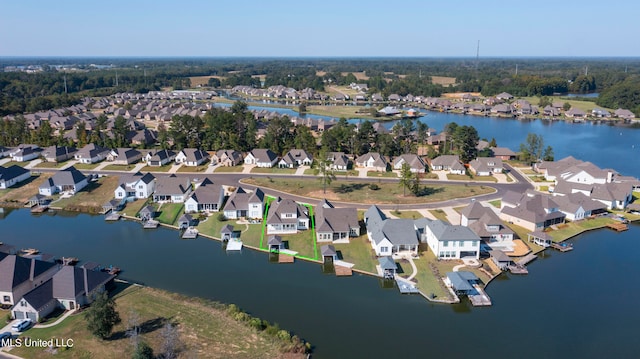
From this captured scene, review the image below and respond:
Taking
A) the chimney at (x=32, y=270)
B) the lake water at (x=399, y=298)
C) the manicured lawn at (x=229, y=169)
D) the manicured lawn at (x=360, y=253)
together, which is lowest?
the lake water at (x=399, y=298)

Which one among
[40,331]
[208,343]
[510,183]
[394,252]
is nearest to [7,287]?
[40,331]

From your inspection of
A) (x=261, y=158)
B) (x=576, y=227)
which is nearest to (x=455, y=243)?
(x=576, y=227)

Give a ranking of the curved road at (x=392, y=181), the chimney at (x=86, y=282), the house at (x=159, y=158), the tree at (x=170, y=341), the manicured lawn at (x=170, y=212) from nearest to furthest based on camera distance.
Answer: the tree at (x=170, y=341)
the chimney at (x=86, y=282)
the manicured lawn at (x=170, y=212)
the curved road at (x=392, y=181)
the house at (x=159, y=158)

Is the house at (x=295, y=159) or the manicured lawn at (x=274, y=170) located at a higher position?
the house at (x=295, y=159)

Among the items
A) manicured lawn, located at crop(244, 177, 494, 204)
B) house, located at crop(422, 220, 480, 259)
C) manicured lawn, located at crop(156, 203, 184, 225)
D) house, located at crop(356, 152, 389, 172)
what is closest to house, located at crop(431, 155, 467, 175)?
manicured lawn, located at crop(244, 177, 494, 204)

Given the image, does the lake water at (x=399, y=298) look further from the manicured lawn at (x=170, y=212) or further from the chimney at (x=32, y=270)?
the chimney at (x=32, y=270)

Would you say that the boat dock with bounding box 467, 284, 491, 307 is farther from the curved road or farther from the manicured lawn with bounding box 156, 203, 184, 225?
the manicured lawn with bounding box 156, 203, 184, 225

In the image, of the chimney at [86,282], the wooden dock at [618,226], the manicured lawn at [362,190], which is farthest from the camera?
the manicured lawn at [362,190]

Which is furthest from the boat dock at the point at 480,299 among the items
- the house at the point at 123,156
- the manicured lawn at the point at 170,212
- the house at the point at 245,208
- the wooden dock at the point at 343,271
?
the house at the point at 123,156
